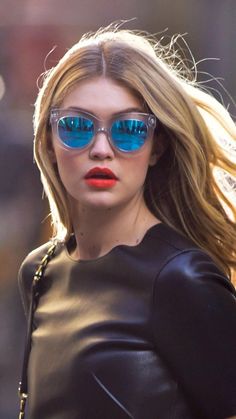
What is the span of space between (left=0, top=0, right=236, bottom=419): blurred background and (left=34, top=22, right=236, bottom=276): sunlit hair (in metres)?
2.31

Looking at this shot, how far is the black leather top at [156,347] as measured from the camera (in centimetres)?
232

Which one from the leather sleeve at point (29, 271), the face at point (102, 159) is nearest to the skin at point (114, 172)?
the face at point (102, 159)

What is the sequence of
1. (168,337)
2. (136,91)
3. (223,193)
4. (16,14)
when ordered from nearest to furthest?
(168,337) < (136,91) < (223,193) < (16,14)

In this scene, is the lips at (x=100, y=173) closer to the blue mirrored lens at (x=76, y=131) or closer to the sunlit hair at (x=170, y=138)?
the blue mirrored lens at (x=76, y=131)

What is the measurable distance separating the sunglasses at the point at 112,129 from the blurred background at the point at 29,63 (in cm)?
253

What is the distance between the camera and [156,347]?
2326 mm

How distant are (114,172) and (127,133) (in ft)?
0.33

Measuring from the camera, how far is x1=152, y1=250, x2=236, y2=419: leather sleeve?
2.31 metres

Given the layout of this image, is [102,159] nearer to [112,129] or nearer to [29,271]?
[112,129]

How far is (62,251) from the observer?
109 inches

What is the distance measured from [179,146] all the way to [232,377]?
606 millimetres

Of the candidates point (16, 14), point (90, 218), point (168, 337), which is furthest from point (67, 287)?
point (16, 14)

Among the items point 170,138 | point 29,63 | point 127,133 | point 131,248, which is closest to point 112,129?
point 127,133

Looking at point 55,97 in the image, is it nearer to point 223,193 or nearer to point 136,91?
point 136,91
